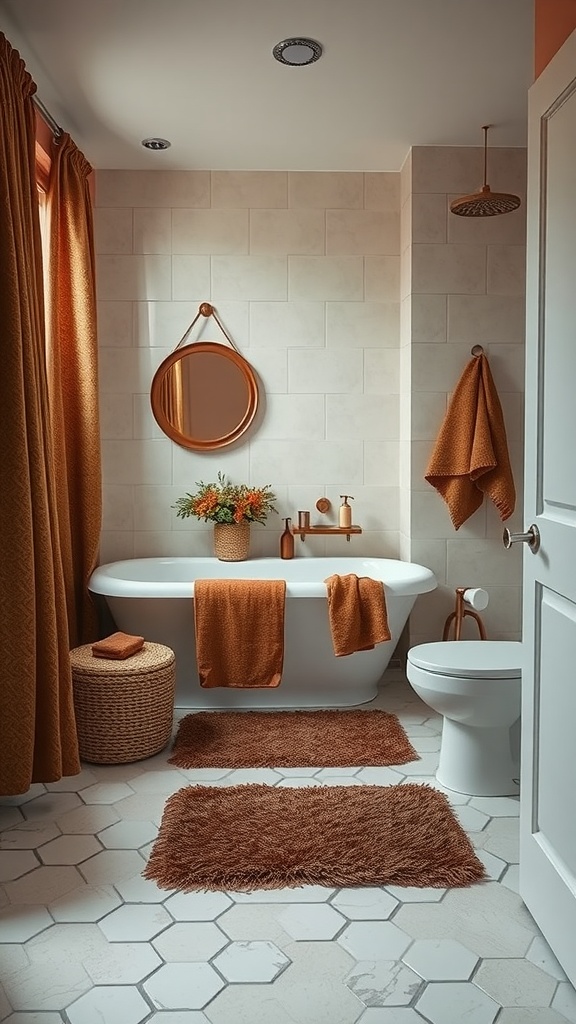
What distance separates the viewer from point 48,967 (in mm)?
2123

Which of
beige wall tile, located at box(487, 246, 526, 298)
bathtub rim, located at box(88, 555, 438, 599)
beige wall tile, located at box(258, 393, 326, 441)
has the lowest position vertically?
bathtub rim, located at box(88, 555, 438, 599)

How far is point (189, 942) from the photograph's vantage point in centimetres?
222

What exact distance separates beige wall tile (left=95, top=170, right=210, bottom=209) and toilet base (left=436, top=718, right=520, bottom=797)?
10.3 feet

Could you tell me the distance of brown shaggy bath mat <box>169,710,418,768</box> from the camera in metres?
3.45

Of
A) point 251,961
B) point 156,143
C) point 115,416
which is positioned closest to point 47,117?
point 156,143

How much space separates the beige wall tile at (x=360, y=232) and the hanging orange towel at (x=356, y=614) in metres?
1.90

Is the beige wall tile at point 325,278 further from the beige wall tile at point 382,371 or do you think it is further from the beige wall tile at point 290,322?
the beige wall tile at point 382,371

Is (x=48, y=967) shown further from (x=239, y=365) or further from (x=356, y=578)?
(x=239, y=365)

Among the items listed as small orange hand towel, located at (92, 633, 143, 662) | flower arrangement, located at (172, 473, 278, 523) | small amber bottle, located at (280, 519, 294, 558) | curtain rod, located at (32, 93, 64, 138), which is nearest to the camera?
small orange hand towel, located at (92, 633, 143, 662)

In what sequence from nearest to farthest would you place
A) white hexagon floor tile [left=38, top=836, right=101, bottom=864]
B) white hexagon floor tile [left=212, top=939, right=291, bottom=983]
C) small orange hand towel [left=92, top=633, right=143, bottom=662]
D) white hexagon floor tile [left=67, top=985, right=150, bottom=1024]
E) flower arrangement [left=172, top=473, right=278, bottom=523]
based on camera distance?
white hexagon floor tile [left=67, top=985, right=150, bottom=1024] → white hexagon floor tile [left=212, top=939, right=291, bottom=983] → white hexagon floor tile [left=38, top=836, right=101, bottom=864] → small orange hand towel [left=92, top=633, right=143, bottom=662] → flower arrangement [left=172, top=473, right=278, bottom=523]

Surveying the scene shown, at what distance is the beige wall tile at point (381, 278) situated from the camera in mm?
4742

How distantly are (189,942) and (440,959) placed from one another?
0.63 meters

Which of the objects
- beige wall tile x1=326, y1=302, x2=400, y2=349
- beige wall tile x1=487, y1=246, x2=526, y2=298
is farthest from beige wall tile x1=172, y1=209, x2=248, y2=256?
beige wall tile x1=487, y1=246, x2=526, y2=298

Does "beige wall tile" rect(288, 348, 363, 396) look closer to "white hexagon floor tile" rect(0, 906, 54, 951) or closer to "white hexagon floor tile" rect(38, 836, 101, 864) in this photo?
"white hexagon floor tile" rect(38, 836, 101, 864)
